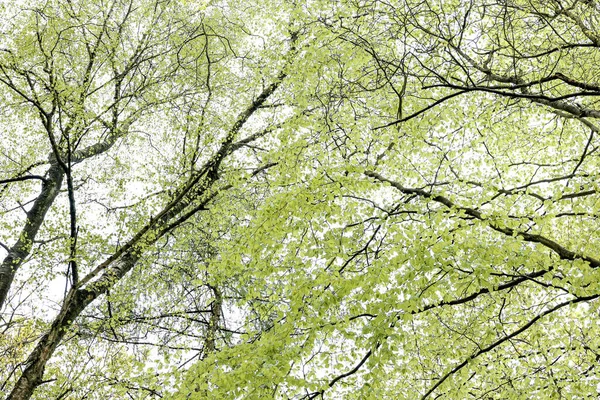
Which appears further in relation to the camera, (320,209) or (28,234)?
(28,234)

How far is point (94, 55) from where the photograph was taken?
7.99m

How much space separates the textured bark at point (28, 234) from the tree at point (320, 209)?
5cm

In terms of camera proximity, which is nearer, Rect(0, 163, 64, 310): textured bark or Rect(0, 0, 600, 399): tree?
Rect(0, 0, 600, 399): tree

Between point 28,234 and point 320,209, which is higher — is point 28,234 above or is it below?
above

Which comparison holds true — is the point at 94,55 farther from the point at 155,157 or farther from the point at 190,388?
the point at 190,388

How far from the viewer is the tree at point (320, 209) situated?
4281 mm

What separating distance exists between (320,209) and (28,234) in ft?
18.7

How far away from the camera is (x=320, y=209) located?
5.00 meters

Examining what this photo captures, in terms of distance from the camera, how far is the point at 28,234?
8.11m

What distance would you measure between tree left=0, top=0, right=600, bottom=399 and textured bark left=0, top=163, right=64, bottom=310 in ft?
0.16

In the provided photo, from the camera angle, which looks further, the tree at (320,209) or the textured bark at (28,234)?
the textured bark at (28,234)

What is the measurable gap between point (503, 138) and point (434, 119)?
5.44 feet

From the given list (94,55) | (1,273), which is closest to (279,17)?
(94,55)

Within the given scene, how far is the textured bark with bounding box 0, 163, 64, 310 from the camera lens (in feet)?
24.1
